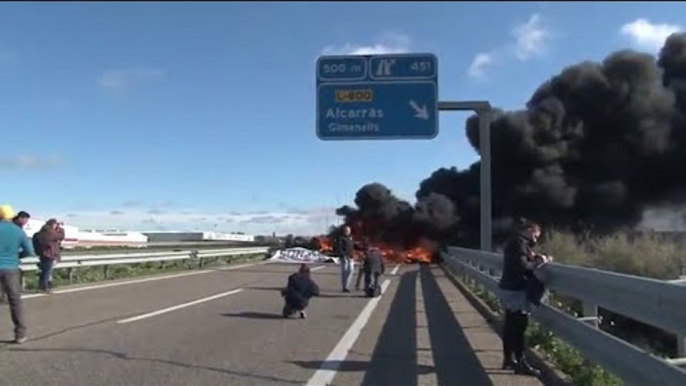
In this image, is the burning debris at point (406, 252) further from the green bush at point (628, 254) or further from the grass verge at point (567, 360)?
the grass verge at point (567, 360)

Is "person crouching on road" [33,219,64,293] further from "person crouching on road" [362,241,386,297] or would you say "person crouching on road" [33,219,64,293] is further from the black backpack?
Result: "person crouching on road" [362,241,386,297]

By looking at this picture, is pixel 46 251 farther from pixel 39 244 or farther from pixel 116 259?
pixel 116 259

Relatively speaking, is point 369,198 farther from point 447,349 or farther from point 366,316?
point 447,349

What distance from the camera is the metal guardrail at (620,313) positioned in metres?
5.49

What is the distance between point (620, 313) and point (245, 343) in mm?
5629

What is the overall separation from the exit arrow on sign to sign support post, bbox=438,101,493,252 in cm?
35

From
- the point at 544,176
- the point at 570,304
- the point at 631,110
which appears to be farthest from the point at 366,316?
the point at 631,110

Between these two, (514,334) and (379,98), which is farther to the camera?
(379,98)

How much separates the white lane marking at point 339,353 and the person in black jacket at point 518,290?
192cm

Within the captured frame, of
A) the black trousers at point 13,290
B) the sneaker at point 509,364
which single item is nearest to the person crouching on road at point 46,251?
the black trousers at point 13,290

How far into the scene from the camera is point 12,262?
10.4 m

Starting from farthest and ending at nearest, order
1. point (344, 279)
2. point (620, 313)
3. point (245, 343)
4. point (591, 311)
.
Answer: point (344, 279) < point (245, 343) < point (591, 311) < point (620, 313)

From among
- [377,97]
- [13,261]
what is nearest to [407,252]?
[377,97]

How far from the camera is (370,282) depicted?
19703 mm
